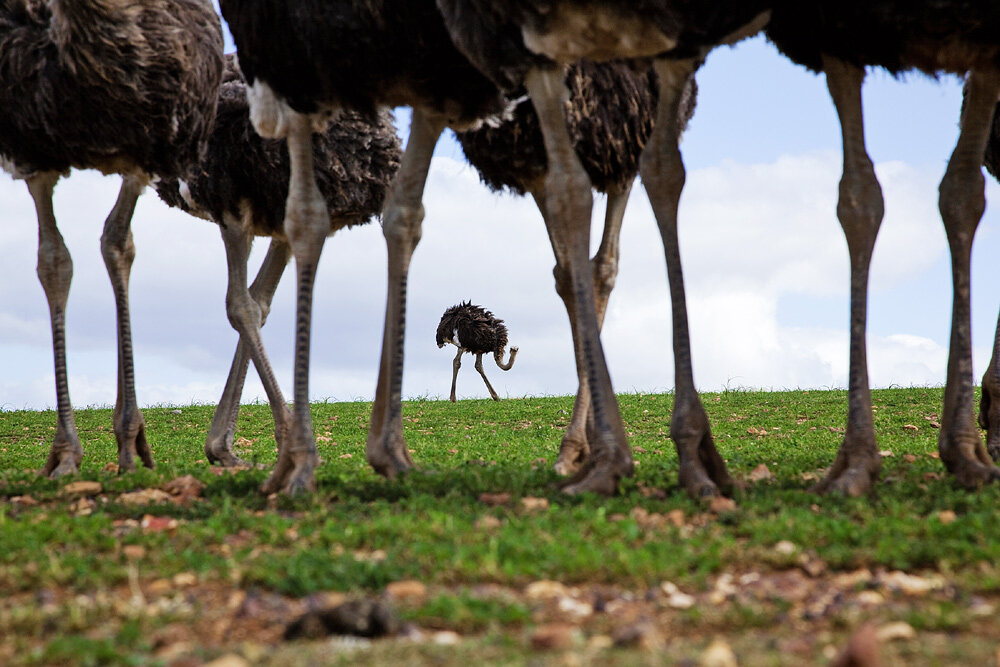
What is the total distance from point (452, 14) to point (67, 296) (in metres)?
5.01

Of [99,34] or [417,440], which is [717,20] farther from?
[417,440]

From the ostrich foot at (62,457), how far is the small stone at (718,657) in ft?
21.7

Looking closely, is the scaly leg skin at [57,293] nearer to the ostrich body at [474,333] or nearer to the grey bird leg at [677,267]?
the grey bird leg at [677,267]

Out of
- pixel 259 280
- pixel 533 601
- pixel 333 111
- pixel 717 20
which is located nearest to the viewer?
pixel 533 601

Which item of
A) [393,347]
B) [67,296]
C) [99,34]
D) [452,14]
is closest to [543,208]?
[393,347]

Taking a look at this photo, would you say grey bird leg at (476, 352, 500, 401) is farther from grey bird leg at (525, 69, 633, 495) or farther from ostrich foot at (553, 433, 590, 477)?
grey bird leg at (525, 69, 633, 495)

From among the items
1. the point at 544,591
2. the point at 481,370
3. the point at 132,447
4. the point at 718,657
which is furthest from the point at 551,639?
the point at 481,370

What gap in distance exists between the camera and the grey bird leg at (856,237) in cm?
559

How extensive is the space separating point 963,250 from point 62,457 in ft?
23.3

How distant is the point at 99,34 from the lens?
726 cm

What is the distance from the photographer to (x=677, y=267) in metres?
5.79

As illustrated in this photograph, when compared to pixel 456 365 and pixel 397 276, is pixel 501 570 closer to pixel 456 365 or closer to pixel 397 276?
pixel 397 276

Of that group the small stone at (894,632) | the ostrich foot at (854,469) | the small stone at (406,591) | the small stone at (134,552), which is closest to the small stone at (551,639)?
Result: the small stone at (406,591)

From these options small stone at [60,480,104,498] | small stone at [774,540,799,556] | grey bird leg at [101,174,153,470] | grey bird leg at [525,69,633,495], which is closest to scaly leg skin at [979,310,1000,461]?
grey bird leg at [525,69,633,495]
